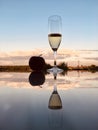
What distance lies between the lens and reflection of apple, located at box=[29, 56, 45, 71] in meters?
1.95

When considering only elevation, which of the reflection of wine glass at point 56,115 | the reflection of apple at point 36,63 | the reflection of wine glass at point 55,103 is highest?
the reflection of wine glass at point 56,115

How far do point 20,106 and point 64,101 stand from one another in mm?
90

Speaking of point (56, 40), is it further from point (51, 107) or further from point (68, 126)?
point (68, 126)

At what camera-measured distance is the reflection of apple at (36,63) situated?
6.38 feet

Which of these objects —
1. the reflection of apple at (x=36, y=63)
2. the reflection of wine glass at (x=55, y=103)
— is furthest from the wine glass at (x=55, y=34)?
the reflection of wine glass at (x=55, y=103)

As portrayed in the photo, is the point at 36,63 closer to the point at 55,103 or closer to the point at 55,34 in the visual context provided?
the point at 55,34

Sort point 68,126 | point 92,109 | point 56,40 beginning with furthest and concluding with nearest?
point 56,40 < point 92,109 < point 68,126

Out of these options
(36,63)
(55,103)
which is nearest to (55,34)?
(36,63)

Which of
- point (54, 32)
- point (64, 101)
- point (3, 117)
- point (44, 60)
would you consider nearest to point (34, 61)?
point (44, 60)

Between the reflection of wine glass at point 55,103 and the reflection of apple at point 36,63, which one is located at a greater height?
the reflection of wine glass at point 55,103

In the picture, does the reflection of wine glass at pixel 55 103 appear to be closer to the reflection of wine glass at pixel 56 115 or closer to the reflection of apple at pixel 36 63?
the reflection of wine glass at pixel 56 115

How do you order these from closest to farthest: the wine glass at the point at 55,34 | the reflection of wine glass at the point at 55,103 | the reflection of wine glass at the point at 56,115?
the reflection of wine glass at the point at 56,115, the reflection of wine glass at the point at 55,103, the wine glass at the point at 55,34

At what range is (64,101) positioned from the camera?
20.6 inches

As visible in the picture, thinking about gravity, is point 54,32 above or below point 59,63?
above
